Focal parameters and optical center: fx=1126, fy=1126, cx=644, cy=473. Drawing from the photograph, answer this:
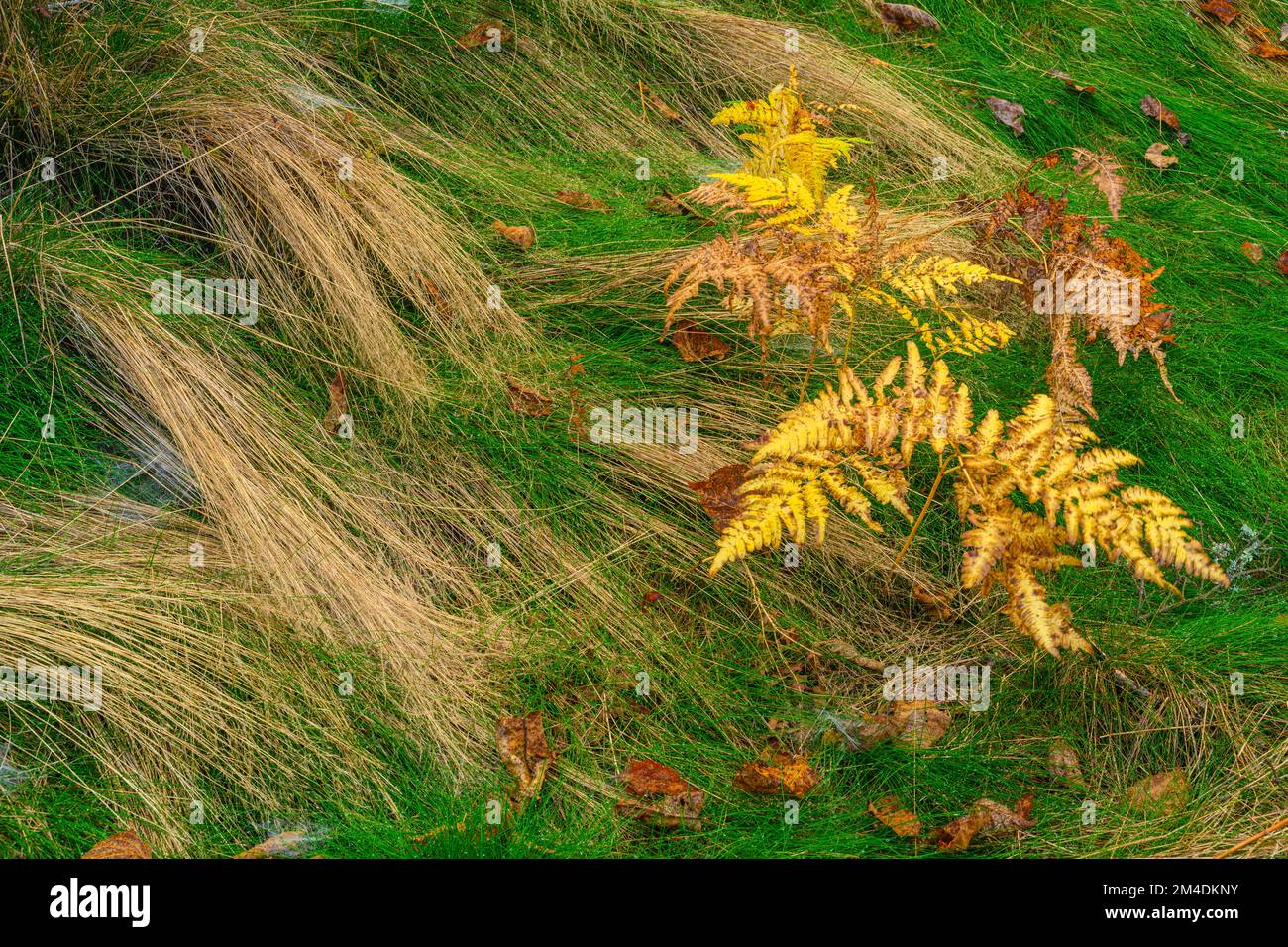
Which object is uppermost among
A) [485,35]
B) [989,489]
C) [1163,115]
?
[485,35]

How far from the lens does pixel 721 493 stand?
288cm

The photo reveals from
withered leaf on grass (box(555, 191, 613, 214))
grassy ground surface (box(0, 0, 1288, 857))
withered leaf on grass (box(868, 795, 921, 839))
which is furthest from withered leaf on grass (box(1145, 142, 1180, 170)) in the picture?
withered leaf on grass (box(868, 795, 921, 839))

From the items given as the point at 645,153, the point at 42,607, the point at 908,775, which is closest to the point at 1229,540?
the point at 908,775

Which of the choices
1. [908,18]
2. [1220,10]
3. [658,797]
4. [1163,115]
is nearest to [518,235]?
[658,797]

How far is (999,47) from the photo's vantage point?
438 centimetres

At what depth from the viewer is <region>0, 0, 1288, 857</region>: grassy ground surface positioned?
2.40 metres

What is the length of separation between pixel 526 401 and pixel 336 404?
0.52 m

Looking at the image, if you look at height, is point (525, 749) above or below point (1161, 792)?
above

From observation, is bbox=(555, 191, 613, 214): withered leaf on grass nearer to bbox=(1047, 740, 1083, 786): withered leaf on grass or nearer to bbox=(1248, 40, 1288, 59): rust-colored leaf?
bbox=(1047, 740, 1083, 786): withered leaf on grass

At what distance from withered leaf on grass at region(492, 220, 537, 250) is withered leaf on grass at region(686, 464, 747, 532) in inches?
40.3

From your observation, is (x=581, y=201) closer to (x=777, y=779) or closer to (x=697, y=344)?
(x=697, y=344)

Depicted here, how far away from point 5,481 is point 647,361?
66.2 inches

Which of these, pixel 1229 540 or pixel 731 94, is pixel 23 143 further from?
pixel 1229 540

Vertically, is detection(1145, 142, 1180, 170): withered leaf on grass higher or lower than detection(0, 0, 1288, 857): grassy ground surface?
higher
